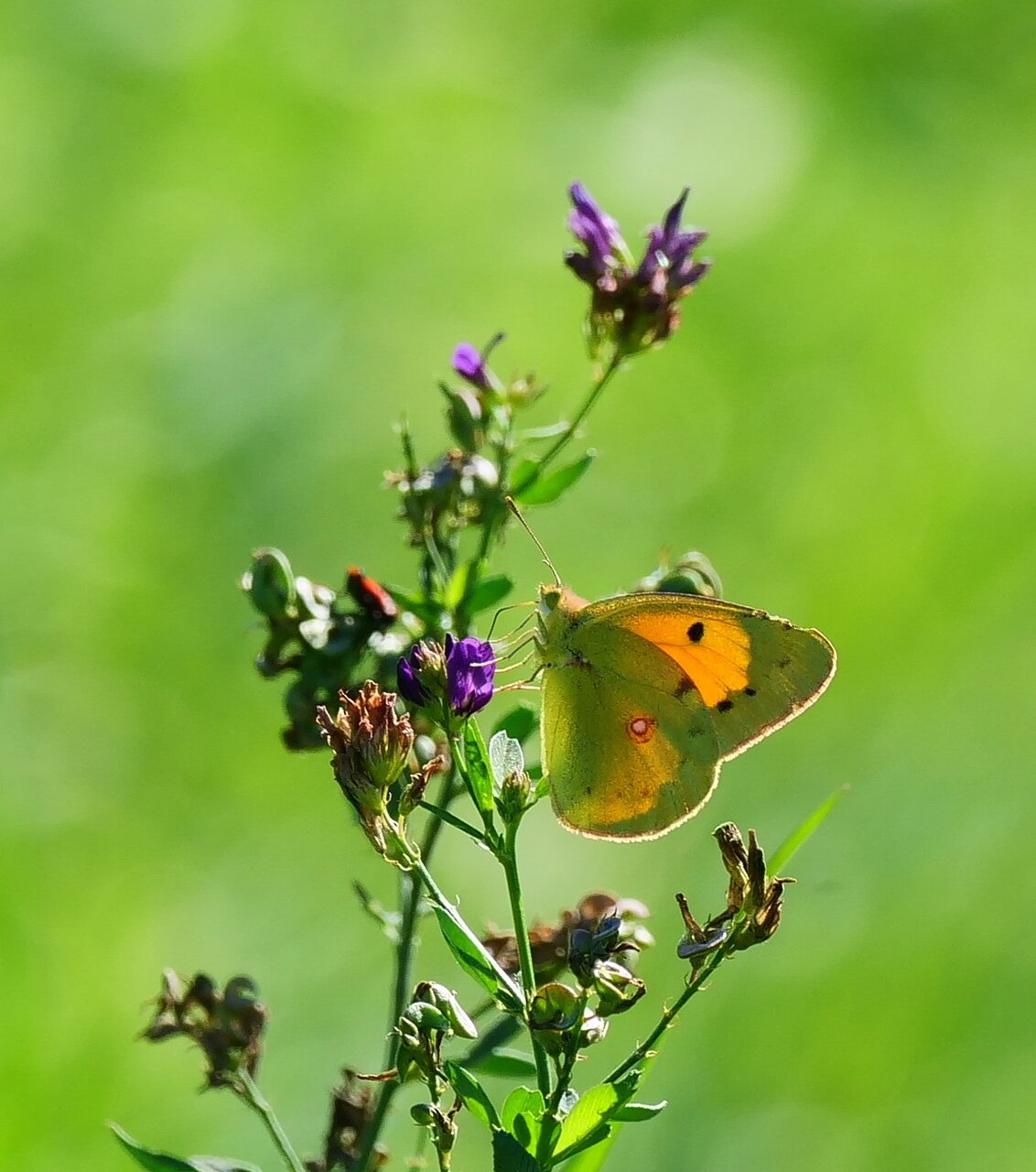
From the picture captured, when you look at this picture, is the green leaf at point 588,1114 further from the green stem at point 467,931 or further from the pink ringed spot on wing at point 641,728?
the pink ringed spot on wing at point 641,728

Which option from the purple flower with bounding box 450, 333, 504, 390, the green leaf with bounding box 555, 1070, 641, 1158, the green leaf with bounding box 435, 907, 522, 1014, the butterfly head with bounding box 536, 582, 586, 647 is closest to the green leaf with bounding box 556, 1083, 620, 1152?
the green leaf with bounding box 555, 1070, 641, 1158

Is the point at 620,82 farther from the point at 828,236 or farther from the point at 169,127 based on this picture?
the point at 169,127

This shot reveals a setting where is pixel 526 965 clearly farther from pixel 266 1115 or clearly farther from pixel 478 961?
pixel 266 1115

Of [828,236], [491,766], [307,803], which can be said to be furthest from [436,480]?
[828,236]

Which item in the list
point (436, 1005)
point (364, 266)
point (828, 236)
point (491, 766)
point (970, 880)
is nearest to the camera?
point (436, 1005)

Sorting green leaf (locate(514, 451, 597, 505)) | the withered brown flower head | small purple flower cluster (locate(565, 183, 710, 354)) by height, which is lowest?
the withered brown flower head

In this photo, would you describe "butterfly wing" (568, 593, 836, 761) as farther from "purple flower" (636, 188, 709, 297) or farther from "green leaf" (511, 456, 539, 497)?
"purple flower" (636, 188, 709, 297)
